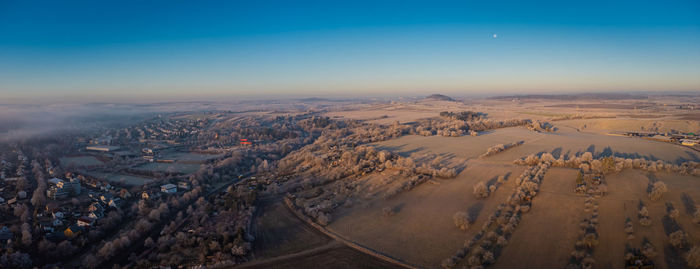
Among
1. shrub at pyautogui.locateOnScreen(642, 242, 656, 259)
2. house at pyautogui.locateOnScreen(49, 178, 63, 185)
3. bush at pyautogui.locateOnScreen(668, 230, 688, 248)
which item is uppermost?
bush at pyautogui.locateOnScreen(668, 230, 688, 248)

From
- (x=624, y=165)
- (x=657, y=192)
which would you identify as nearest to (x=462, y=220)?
(x=657, y=192)

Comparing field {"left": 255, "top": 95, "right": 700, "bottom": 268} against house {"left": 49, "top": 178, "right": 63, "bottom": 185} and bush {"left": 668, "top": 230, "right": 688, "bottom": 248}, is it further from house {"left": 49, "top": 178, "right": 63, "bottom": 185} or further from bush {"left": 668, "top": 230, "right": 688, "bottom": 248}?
house {"left": 49, "top": 178, "right": 63, "bottom": 185}

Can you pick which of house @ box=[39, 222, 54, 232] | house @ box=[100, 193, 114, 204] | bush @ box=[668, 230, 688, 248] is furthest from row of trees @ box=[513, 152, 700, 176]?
house @ box=[39, 222, 54, 232]

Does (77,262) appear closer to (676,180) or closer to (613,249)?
(613,249)

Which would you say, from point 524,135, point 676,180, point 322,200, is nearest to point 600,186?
point 676,180

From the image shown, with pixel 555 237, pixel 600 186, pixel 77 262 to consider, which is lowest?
pixel 77 262

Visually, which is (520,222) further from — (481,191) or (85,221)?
(85,221)
